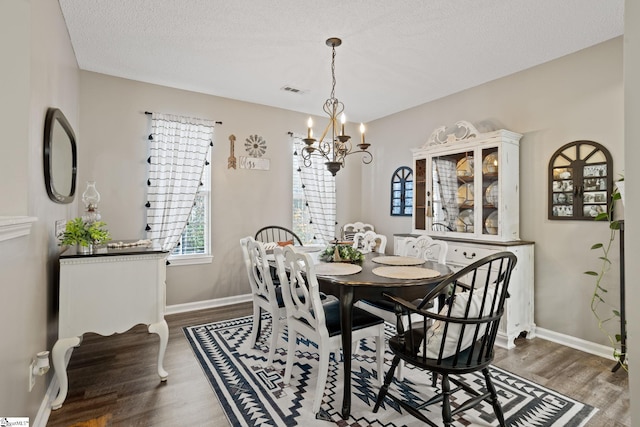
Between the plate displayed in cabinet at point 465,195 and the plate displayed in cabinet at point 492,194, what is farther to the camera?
the plate displayed in cabinet at point 465,195

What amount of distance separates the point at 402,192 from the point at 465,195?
1.20 metres

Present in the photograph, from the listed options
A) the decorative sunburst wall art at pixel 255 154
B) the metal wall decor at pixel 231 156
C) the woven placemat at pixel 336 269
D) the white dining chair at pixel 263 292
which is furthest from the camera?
the decorative sunburst wall art at pixel 255 154

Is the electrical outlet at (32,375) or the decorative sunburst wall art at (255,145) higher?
the decorative sunburst wall art at (255,145)

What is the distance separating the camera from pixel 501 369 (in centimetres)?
254

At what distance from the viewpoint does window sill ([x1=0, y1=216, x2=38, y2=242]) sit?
1.19m

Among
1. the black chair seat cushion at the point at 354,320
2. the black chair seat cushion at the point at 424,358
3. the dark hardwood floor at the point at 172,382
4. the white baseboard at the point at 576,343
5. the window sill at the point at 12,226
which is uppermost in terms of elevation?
the window sill at the point at 12,226

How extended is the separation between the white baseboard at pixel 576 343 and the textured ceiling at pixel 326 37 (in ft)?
8.69

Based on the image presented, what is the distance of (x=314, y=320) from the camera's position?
1.95 m

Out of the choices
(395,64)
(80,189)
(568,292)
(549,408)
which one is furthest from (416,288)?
(80,189)

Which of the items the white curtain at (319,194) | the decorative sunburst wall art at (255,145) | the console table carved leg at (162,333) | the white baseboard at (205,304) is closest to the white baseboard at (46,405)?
the console table carved leg at (162,333)

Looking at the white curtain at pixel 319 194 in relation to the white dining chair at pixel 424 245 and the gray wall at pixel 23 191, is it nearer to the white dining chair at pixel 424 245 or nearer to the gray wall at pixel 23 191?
the white dining chair at pixel 424 245

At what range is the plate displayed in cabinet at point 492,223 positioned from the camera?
3273 mm

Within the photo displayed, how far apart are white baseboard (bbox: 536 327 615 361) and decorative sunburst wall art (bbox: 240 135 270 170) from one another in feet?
12.2

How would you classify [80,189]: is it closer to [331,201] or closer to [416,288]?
[331,201]
